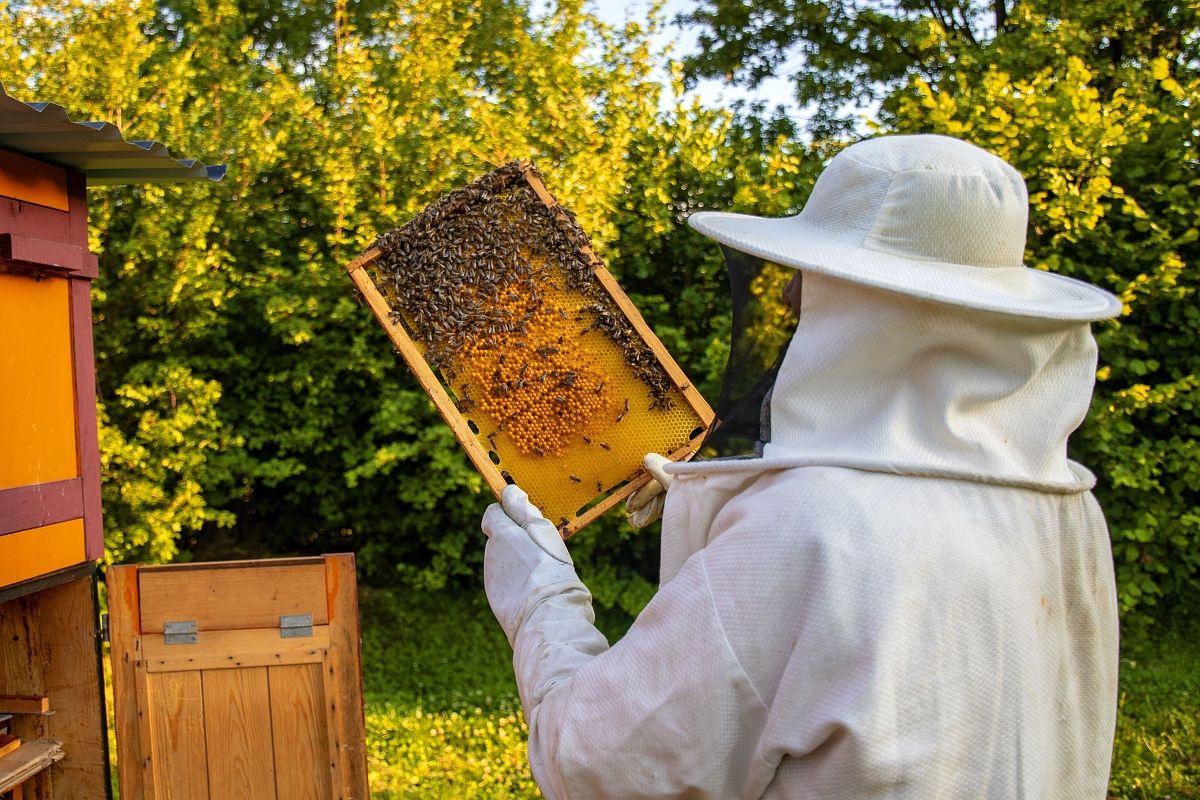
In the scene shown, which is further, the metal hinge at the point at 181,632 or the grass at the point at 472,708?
the grass at the point at 472,708

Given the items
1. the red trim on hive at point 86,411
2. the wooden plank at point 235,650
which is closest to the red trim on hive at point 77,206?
the red trim on hive at point 86,411

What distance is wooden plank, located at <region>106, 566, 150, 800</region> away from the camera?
3129 millimetres

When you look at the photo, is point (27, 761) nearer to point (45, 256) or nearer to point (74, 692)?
point (74, 692)

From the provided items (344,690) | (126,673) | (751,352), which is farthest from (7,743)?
(751,352)

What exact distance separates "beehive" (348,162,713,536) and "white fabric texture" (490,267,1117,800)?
3.58ft

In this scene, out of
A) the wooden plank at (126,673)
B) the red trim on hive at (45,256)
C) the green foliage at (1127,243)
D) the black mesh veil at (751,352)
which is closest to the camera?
the black mesh veil at (751,352)

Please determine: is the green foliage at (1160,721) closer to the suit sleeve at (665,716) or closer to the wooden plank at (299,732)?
the wooden plank at (299,732)

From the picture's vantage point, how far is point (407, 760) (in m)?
5.06

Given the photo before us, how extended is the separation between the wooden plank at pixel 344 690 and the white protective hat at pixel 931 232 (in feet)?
7.07

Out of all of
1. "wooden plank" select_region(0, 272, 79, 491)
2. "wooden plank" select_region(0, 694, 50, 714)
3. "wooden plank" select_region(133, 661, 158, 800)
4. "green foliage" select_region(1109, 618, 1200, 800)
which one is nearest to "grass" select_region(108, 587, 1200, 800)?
"green foliage" select_region(1109, 618, 1200, 800)

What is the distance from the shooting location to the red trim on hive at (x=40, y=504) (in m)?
2.82

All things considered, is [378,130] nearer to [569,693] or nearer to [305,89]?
[305,89]

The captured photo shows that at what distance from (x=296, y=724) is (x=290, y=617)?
0.33 metres

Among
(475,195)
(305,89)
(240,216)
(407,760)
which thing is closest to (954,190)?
(475,195)
